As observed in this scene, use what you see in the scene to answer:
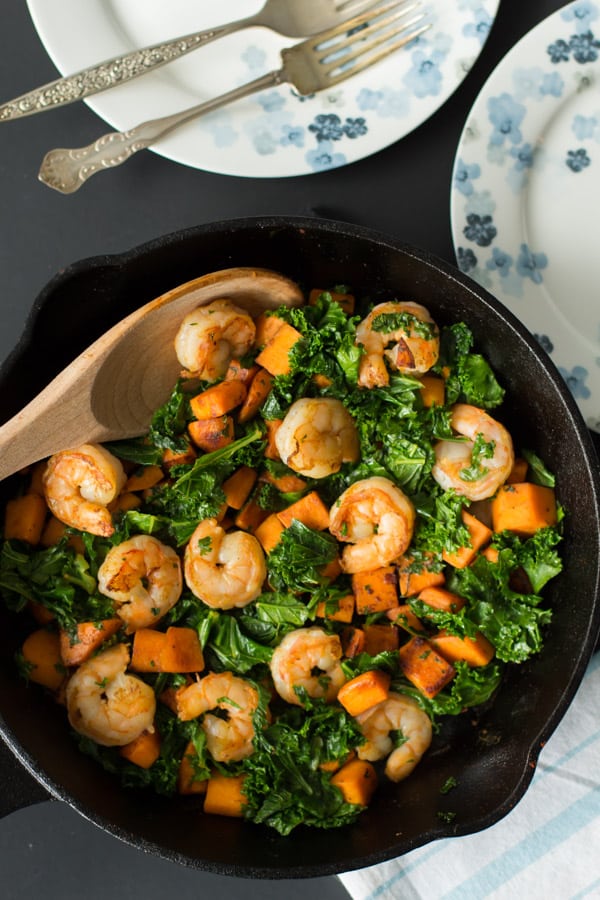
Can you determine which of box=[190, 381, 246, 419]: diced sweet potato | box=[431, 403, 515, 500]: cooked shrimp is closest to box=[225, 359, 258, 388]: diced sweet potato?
box=[190, 381, 246, 419]: diced sweet potato

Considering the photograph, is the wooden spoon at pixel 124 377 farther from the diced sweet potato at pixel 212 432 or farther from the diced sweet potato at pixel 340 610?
the diced sweet potato at pixel 340 610

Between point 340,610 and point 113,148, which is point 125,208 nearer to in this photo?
point 113,148

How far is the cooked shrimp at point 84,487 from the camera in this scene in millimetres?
2201

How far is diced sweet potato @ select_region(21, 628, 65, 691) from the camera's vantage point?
2291 millimetres

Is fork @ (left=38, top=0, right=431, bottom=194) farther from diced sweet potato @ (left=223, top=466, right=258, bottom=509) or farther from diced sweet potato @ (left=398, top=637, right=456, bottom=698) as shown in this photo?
diced sweet potato @ (left=398, top=637, right=456, bottom=698)

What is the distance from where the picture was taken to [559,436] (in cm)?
225

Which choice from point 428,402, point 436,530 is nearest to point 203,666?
point 436,530

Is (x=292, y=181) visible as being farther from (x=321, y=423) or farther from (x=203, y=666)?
(x=203, y=666)

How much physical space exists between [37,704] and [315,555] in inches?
31.6

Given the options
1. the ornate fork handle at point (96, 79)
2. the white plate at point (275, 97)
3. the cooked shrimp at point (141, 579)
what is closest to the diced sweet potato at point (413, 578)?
the cooked shrimp at point (141, 579)

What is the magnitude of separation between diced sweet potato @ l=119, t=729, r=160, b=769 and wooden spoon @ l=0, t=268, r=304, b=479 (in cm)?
75

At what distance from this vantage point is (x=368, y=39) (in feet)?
8.09

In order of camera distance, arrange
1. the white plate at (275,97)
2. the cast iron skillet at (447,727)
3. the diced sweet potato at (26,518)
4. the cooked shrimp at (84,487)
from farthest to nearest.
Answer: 1. the white plate at (275,97)
2. the diced sweet potato at (26,518)
3. the cooked shrimp at (84,487)
4. the cast iron skillet at (447,727)

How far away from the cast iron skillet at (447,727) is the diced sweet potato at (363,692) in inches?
12.0
